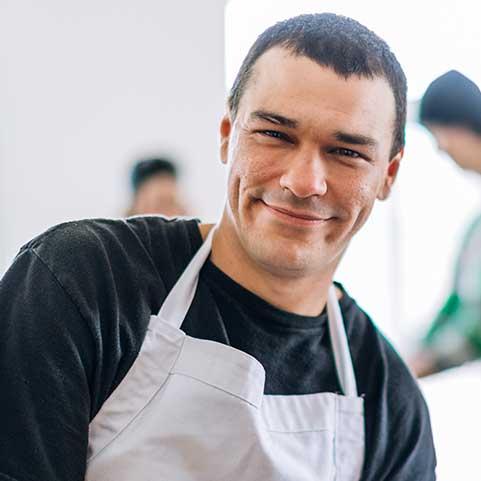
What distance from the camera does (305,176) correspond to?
3.25 ft

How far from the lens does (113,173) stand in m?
2.96

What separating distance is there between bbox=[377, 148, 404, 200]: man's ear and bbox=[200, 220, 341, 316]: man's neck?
0.49ft

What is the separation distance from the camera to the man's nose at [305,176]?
99cm

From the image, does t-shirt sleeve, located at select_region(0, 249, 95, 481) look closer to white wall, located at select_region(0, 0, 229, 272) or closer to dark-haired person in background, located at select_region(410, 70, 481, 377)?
dark-haired person in background, located at select_region(410, 70, 481, 377)

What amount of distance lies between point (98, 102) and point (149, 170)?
1.54 ft

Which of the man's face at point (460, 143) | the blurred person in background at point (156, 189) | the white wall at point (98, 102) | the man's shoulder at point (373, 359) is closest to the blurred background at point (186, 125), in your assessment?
the white wall at point (98, 102)

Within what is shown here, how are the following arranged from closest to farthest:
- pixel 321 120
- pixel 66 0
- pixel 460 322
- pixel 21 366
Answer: pixel 21 366
pixel 321 120
pixel 460 322
pixel 66 0

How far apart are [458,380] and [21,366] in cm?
234

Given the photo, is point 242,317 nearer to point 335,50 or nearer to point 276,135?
point 276,135

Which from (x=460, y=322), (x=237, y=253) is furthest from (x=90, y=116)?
(x=237, y=253)

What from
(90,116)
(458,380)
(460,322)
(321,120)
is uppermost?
(321,120)

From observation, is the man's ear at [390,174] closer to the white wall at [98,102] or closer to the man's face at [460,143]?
the man's face at [460,143]

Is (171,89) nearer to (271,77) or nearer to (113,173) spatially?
(113,173)

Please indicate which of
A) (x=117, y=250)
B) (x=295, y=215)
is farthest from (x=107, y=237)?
(x=295, y=215)
